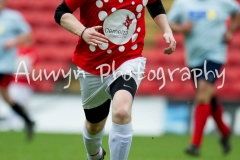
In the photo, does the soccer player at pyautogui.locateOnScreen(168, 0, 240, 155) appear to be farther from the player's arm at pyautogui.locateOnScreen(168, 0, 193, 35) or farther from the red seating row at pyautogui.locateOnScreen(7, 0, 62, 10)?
the red seating row at pyautogui.locateOnScreen(7, 0, 62, 10)

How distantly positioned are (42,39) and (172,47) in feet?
33.7

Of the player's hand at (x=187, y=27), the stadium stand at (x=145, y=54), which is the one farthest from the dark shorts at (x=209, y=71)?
the stadium stand at (x=145, y=54)

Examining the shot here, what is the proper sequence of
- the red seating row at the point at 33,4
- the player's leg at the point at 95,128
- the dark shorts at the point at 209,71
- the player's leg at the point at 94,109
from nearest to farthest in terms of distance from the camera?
the player's leg at the point at 94,109 → the player's leg at the point at 95,128 → the dark shorts at the point at 209,71 → the red seating row at the point at 33,4

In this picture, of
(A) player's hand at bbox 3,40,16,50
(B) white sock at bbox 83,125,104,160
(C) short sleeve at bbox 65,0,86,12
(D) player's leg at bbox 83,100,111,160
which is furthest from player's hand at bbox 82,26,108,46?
(A) player's hand at bbox 3,40,16,50

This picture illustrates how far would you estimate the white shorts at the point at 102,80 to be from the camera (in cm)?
504

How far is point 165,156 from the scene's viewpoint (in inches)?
300

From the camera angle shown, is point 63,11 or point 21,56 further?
point 21,56

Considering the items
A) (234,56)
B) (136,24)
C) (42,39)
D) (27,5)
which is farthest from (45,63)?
(136,24)

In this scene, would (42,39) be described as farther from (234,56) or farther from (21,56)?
(234,56)

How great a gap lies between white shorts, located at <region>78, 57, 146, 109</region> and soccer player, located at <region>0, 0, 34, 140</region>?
13.7 feet

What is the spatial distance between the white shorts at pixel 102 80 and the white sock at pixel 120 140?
0.50 m

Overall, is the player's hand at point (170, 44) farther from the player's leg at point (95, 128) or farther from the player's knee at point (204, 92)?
the player's knee at point (204, 92)

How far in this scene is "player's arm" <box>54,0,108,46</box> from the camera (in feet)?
15.2

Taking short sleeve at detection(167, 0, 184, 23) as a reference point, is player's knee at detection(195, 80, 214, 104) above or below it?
below
